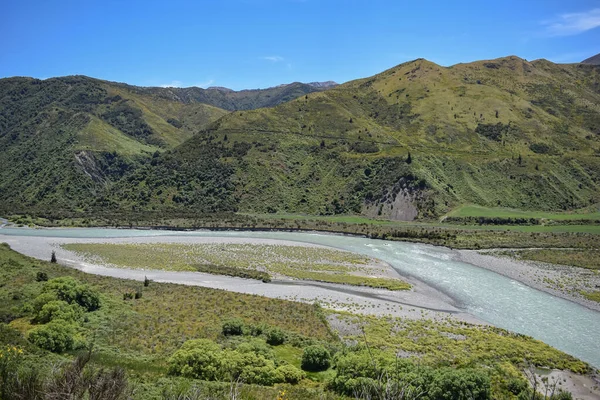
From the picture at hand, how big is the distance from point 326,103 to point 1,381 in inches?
7171

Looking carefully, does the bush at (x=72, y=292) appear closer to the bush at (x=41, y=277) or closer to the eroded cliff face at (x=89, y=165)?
the bush at (x=41, y=277)

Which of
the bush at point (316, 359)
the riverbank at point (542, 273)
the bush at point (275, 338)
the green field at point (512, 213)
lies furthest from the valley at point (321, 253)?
the green field at point (512, 213)

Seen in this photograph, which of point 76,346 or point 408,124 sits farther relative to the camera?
point 408,124

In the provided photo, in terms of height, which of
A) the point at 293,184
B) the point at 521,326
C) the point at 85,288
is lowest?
the point at 521,326

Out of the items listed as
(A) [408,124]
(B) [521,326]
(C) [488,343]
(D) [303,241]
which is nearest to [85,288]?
(C) [488,343]

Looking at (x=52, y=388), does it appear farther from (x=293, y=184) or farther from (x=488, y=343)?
(x=293, y=184)

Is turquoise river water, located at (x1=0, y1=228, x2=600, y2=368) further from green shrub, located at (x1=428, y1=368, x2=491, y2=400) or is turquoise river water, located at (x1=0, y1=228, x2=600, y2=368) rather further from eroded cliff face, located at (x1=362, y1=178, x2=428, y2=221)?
eroded cliff face, located at (x1=362, y1=178, x2=428, y2=221)

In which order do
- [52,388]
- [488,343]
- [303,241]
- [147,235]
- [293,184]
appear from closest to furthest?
[52,388], [488,343], [303,241], [147,235], [293,184]

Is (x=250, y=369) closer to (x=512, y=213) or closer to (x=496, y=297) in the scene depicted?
(x=496, y=297)

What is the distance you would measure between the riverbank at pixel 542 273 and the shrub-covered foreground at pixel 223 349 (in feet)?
62.7

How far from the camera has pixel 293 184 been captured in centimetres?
13962

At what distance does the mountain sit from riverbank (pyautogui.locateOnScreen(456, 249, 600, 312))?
40.3m

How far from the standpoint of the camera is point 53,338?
26.5m

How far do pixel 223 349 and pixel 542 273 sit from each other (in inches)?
2060
